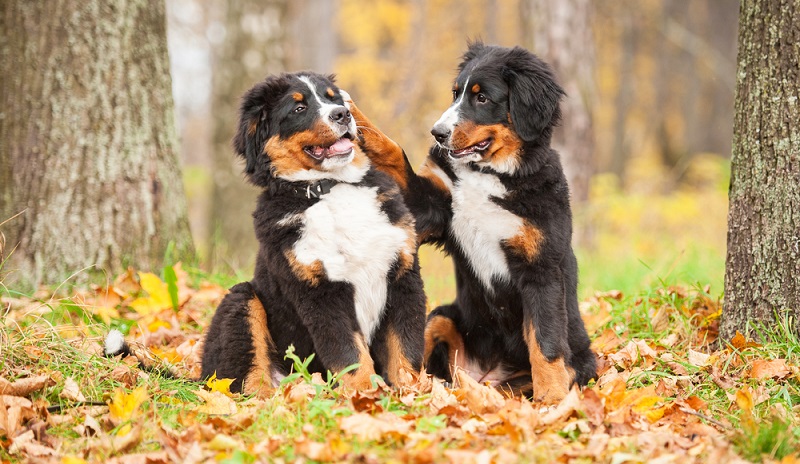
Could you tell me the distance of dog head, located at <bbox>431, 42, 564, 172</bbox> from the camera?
398 cm

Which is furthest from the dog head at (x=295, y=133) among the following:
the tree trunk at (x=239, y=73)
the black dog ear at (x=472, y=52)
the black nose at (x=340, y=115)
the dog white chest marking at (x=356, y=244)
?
the tree trunk at (x=239, y=73)

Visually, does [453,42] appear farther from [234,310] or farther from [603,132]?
[234,310]

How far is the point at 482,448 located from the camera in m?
2.78

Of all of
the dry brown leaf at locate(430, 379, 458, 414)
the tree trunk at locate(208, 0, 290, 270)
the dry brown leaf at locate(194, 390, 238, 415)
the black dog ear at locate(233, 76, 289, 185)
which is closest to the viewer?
the dry brown leaf at locate(430, 379, 458, 414)

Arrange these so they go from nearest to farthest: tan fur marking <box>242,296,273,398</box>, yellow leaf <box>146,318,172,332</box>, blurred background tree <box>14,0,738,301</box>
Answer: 1. tan fur marking <box>242,296,273,398</box>
2. yellow leaf <box>146,318,172,332</box>
3. blurred background tree <box>14,0,738,301</box>

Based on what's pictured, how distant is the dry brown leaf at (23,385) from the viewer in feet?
10.7

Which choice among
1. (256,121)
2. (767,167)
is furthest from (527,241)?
(256,121)

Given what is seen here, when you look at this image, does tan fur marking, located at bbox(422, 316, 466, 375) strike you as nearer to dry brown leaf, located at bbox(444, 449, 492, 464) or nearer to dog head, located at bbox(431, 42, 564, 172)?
dog head, located at bbox(431, 42, 564, 172)

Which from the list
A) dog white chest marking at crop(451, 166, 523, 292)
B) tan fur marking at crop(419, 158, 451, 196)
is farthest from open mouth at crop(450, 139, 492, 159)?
tan fur marking at crop(419, 158, 451, 196)

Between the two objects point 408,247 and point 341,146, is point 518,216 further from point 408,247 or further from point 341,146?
point 341,146

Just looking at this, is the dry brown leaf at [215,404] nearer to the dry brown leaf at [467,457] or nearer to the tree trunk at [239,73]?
the dry brown leaf at [467,457]

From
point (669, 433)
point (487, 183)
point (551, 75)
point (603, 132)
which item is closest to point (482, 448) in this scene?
point (669, 433)

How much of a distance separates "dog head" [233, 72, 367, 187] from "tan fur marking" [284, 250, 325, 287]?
0.53 m

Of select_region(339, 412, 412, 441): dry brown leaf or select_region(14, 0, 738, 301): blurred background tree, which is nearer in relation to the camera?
select_region(339, 412, 412, 441): dry brown leaf
